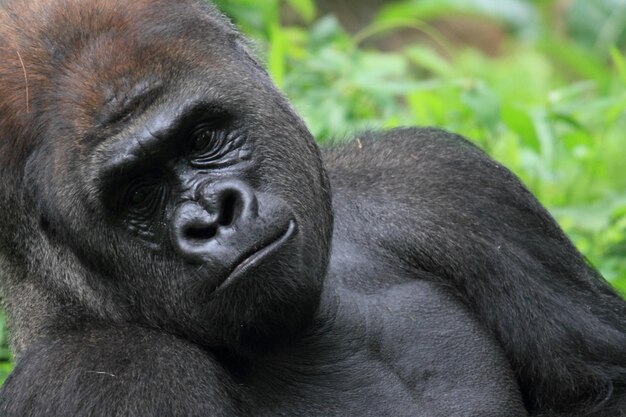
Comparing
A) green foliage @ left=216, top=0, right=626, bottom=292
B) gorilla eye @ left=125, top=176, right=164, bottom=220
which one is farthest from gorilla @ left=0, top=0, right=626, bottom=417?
green foliage @ left=216, top=0, right=626, bottom=292

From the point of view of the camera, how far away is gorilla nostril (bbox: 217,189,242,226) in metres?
3.22

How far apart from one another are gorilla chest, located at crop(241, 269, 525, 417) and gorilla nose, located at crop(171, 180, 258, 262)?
0.59 metres

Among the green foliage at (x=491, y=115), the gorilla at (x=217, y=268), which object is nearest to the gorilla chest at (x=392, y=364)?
the gorilla at (x=217, y=268)

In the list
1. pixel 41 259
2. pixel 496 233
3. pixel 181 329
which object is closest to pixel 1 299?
pixel 41 259

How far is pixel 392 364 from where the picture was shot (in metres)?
3.76

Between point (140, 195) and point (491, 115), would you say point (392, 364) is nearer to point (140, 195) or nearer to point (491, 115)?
point (140, 195)

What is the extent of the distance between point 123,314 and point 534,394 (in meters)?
1.51

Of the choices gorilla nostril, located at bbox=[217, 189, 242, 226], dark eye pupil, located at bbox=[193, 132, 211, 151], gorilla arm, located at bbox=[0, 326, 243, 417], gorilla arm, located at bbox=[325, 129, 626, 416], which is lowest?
gorilla arm, located at bbox=[0, 326, 243, 417]

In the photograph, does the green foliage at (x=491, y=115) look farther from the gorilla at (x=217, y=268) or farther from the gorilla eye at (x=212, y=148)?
the gorilla eye at (x=212, y=148)

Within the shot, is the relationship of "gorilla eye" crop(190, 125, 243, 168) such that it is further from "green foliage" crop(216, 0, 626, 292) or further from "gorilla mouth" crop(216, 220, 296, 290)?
"green foliage" crop(216, 0, 626, 292)

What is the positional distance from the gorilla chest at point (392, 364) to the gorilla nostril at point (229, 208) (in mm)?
620

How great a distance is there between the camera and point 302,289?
3398 mm

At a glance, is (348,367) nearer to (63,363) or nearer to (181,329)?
(181,329)

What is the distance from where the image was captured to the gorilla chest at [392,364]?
3.63m
